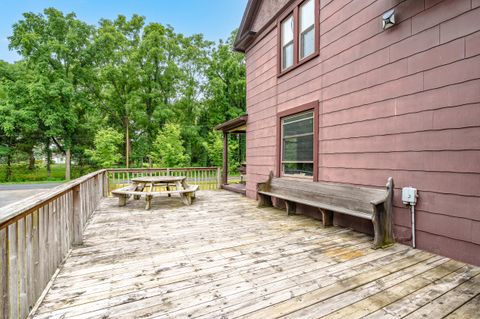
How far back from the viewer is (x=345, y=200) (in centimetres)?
359

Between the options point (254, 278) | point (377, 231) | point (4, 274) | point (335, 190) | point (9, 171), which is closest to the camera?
point (4, 274)

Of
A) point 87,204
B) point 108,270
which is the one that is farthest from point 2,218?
point 87,204

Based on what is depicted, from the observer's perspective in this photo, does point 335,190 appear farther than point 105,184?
No

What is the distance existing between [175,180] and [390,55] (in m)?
4.91

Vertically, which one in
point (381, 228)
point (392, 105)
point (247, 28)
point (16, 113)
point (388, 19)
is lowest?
point (381, 228)

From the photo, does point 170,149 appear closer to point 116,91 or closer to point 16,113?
point 116,91

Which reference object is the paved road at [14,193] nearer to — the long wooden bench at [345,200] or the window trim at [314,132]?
the window trim at [314,132]

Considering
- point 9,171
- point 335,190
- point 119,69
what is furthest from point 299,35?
point 9,171

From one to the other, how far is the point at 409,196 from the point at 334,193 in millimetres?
1055

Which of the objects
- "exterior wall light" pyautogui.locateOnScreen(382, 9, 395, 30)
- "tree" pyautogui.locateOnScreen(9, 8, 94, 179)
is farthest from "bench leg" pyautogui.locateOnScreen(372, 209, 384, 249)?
"tree" pyautogui.locateOnScreen(9, 8, 94, 179)

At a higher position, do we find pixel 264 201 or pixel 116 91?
pixel 116 91

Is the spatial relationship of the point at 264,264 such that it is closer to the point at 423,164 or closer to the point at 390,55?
the point at 423,164

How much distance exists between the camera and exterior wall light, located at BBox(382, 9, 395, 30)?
3.11 m

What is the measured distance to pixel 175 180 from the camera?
5805 millimetres
